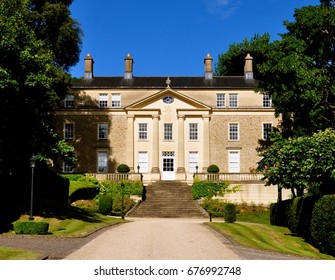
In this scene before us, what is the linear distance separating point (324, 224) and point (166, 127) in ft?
96.1

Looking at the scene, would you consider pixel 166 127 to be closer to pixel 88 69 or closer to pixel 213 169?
pixel 213 169

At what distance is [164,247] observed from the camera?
1712 centimetres

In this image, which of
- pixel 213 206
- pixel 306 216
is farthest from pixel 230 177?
pixel 306 216

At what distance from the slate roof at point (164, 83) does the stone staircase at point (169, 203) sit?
11.1 meters

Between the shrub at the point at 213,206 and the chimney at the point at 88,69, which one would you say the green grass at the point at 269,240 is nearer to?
the shrub at the point at 213,206

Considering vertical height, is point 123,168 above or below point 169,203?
above

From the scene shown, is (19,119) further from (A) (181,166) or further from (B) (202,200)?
(A) (181,166)

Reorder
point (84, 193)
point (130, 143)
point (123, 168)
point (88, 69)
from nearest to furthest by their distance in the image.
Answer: point (84, 193) → point (123, 168) → point (130, 143) → point (88, 69)

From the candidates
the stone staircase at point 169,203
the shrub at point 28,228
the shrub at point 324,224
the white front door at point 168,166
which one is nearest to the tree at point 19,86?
the shrub at point 28,228

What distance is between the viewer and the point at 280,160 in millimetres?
26766

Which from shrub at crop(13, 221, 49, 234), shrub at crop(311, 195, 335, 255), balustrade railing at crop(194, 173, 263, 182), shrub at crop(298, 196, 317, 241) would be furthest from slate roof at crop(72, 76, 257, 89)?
shrub at crop(13, 221, 49, 234)

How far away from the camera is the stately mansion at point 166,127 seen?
4784cm
